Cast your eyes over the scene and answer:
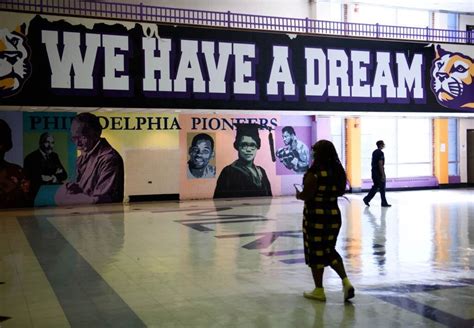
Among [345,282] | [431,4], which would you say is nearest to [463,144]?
[431,4]

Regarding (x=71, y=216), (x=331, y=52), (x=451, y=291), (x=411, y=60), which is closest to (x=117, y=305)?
(x=451, y=291)

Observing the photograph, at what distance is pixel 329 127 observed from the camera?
62.8 ft

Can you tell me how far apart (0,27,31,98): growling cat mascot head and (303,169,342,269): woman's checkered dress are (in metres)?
9.88

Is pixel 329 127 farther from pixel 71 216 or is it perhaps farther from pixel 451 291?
pixel 451 291

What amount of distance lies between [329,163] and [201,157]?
1286 centimetres

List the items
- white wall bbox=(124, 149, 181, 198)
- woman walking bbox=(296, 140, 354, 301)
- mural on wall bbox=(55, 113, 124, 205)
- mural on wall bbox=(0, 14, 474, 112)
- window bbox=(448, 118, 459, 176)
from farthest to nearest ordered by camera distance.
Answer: window bbox=(448, 118, 459, 176), white wall bbox=(124, 149, 181, 198), mural on wall bbox=(55, 113, 124, 205), mural on wall bbox=(0, 14, 474, 112), woman walking bbox=(296, 140, 354, 301)

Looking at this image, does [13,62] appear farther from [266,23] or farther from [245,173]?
[245,173]

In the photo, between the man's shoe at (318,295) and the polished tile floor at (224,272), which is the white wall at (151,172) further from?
the man's shoe at (318,295)

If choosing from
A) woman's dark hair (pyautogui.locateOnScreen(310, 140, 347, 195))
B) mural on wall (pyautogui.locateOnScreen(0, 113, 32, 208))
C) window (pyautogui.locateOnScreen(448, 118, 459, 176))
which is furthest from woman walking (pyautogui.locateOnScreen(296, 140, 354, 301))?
window (pyautogui.locateOnScreen(448, 118, 459, 176))

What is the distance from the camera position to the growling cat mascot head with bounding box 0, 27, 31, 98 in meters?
12.7

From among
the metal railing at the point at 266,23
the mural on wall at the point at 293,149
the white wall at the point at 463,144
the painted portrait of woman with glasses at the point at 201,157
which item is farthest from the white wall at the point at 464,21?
the painted portrait of woman with glasses at the point at 201,157

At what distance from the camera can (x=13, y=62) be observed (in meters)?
12.8

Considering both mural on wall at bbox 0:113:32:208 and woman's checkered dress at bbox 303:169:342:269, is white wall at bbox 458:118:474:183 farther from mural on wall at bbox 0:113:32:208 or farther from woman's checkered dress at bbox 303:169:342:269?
woman's checkered dress at bbox 303:169:342:269

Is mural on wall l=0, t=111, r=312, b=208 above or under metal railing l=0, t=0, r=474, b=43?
under
